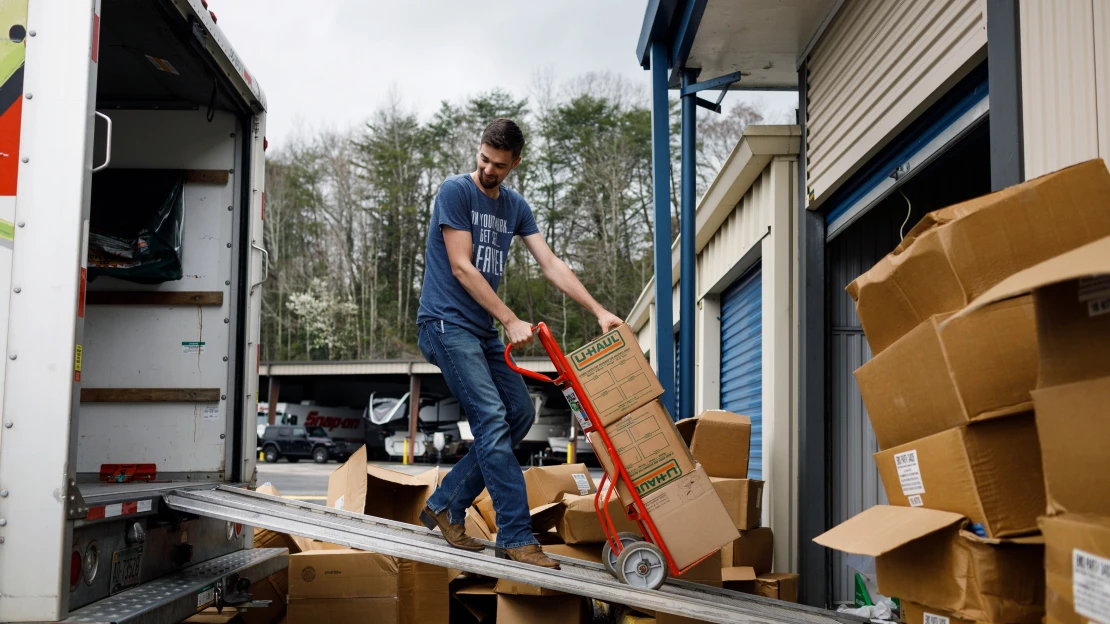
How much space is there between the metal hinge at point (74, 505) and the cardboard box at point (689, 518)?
201 centimetres

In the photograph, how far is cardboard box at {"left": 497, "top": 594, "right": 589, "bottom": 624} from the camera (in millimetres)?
4285

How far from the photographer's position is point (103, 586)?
120 inches

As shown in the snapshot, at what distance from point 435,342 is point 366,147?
42355 millimetres

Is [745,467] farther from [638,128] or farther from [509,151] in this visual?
[638,128]

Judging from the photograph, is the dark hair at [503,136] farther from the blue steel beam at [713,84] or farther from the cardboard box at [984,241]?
the blue steel beam at [713,84]

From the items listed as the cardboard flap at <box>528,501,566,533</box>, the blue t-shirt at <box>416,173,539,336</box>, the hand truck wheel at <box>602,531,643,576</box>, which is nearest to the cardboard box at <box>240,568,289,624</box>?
the cardboard flap at <box>528,501,566,533</box>

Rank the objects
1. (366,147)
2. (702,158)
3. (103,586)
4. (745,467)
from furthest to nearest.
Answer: (366,147) < (702,158) < (745,467) < (103,586)

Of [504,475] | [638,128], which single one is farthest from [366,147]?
[504,475]

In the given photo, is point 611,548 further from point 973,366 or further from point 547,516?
point 973,366

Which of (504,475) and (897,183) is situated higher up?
(897,183)

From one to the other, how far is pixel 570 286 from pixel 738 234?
148 inches

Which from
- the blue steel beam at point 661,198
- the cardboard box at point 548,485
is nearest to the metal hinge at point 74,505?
the cardboard box at point 548,485

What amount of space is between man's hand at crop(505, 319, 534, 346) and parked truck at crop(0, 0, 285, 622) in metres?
1.49

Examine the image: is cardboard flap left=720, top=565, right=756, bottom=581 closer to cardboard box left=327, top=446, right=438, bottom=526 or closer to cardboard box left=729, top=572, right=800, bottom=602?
cardboard box left=729, top=572, right=800, bottom=602
